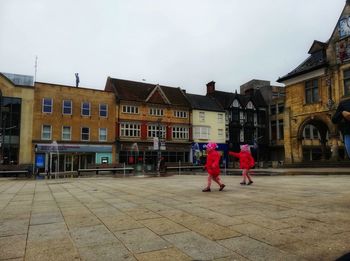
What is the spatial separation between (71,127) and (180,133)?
16.0 meters

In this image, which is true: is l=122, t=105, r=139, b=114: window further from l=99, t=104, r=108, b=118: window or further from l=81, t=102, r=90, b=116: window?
l=81, t=102, r=90, b=116: window

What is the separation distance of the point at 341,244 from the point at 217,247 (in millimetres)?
1471

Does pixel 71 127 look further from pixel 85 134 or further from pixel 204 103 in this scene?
pixel 204 103

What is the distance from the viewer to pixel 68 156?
1599 inches

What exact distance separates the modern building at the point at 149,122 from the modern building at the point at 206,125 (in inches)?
51.7

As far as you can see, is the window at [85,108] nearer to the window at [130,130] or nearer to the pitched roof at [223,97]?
the window at [130,130]

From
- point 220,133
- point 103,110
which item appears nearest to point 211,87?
point 220,133

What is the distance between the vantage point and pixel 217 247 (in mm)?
3887

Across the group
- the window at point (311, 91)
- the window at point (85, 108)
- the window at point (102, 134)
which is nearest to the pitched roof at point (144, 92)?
the window at point (85, 108)

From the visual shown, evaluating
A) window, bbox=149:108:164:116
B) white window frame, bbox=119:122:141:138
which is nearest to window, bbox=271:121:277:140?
window, bbox=149:108:164:116

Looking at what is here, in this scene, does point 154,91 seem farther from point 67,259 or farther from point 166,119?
point 67,259

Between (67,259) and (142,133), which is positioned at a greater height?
(142,133)

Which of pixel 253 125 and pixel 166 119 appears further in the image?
pixel 253 125

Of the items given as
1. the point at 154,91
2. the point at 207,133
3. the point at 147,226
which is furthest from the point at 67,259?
the point at 207,133
